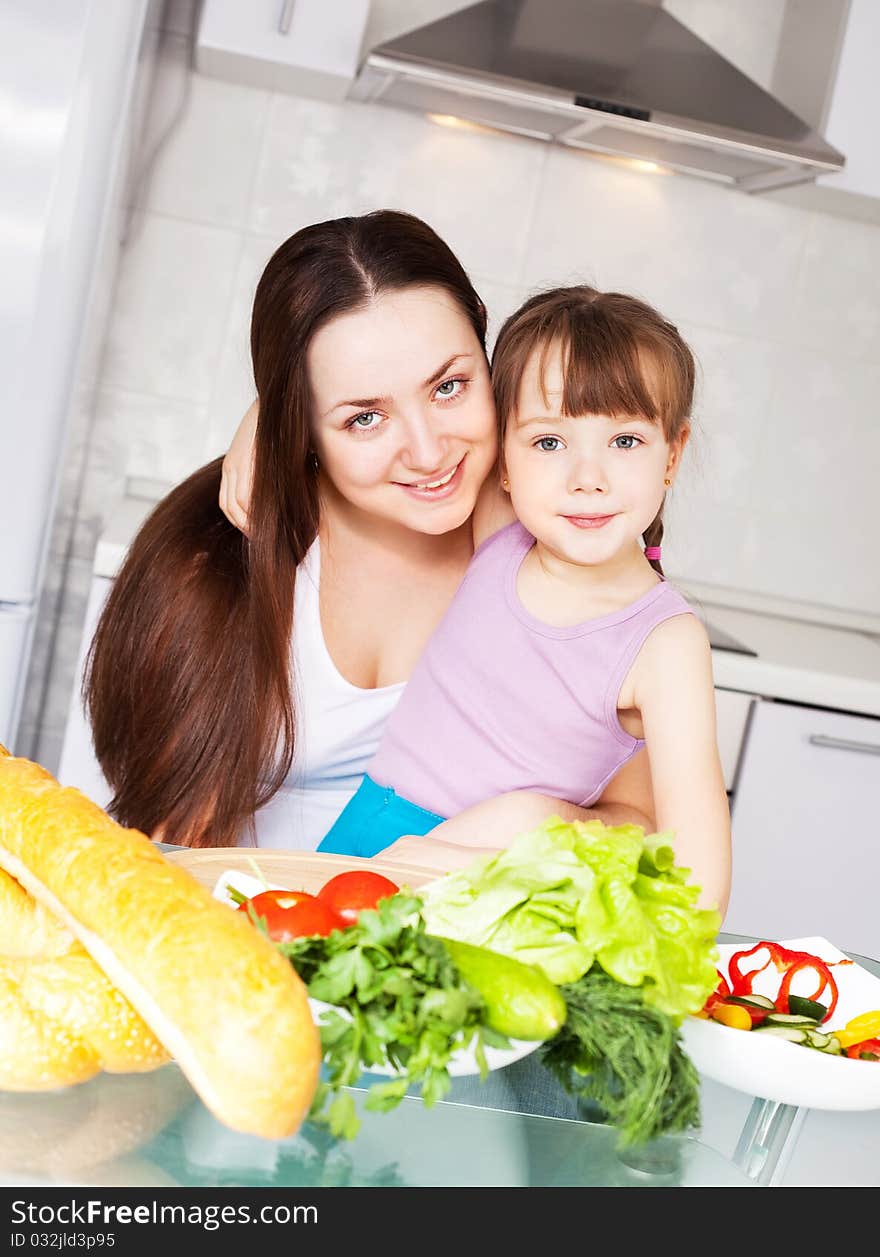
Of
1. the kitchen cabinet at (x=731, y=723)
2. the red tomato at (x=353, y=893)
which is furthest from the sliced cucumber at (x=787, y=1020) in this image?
the kitchen cabinet at (x=731, y=723)

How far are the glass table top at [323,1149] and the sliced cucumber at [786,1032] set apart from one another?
85 millimetres

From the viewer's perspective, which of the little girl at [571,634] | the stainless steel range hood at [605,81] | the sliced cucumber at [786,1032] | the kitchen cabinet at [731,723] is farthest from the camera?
the kitchen cabinet at [731,723]

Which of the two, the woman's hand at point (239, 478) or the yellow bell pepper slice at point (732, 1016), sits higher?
the woman's hand at point (239, 478)

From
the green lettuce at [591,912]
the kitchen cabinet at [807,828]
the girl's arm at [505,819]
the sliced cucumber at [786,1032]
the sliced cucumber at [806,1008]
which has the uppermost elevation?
the green lettuce at [591,912]

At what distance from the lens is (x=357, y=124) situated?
243 cm

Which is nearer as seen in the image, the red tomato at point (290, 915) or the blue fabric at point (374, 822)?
the red tomato at point (290, 915)

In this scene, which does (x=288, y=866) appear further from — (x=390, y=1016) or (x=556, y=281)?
(x=556, y=281)

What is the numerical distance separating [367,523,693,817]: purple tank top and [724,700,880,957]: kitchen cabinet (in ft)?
2.47

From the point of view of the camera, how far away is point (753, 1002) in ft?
2.66

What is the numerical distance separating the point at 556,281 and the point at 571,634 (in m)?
1.31

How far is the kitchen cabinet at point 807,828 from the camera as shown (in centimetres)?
210

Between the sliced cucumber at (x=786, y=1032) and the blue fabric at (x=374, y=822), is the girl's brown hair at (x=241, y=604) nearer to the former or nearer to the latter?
the blue fabric at (x=374, y=822)
